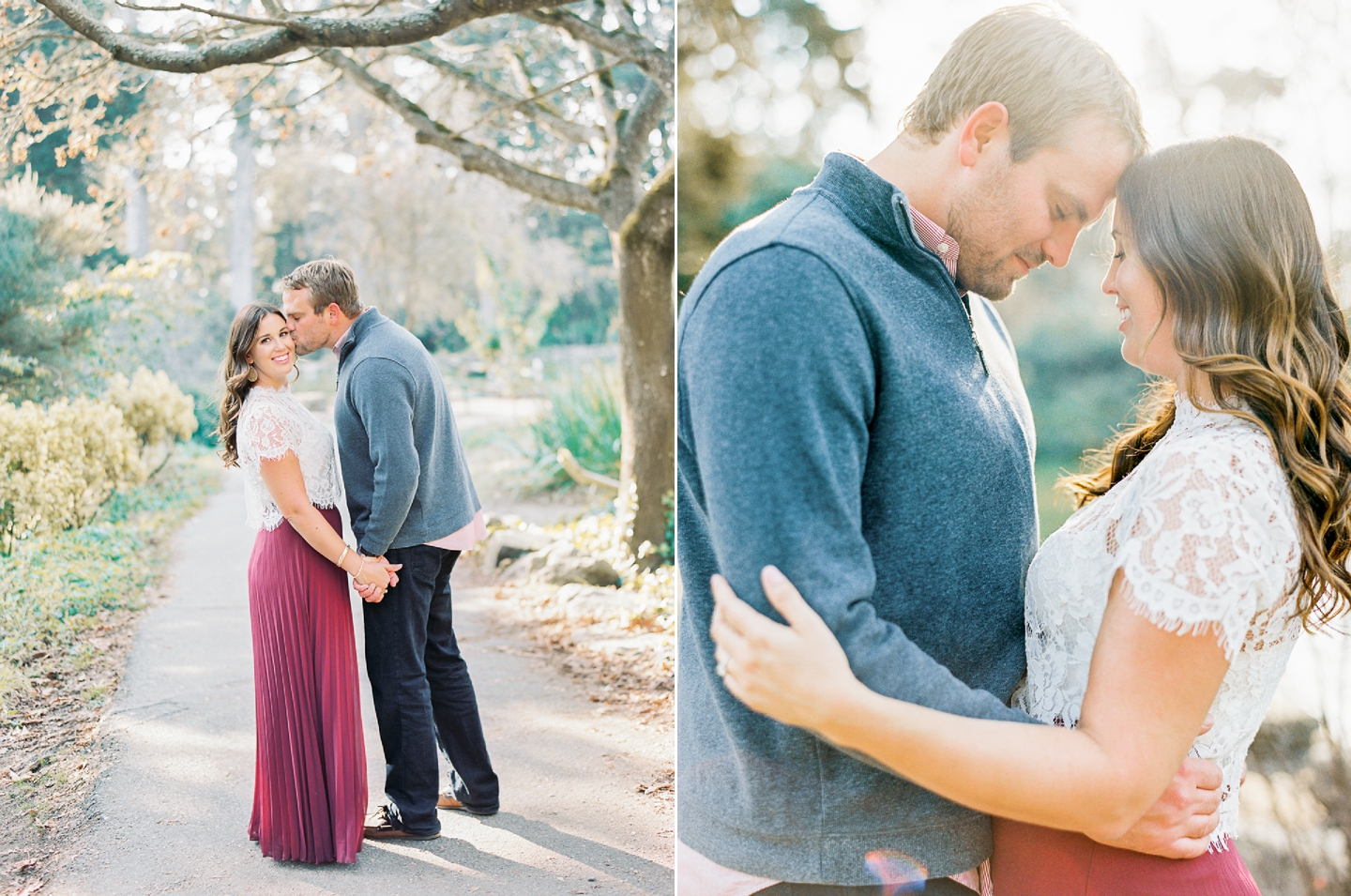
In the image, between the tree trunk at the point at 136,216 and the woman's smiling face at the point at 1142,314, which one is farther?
the tree trunk at the point at 136,216

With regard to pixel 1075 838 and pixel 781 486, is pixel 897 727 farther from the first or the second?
pixel 1075 838

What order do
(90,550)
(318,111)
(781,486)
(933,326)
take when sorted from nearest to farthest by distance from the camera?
(781,486) < (933,326) < (90,550) < (318,111)

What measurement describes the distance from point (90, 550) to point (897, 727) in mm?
2642

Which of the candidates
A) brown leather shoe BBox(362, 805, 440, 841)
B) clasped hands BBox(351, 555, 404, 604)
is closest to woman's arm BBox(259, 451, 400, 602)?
clasped hands BBox(351, 555, 404, 604)

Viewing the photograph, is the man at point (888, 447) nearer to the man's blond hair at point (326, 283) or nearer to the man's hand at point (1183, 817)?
the man's hand at point (1183, 817)

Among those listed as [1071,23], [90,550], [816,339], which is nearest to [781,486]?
[816,339]

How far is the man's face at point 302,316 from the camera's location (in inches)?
98.8

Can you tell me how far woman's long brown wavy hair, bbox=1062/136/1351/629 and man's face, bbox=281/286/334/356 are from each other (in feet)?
6.70

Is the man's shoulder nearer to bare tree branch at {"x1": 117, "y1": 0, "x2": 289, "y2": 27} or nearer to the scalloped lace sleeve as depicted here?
bare tree branch at {"x1": 117, "y1": 0, "x2": 289, "y2": 27}

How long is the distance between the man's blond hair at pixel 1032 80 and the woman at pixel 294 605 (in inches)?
73.6

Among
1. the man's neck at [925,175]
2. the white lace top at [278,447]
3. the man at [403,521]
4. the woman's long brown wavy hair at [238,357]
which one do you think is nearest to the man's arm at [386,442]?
the man at [403,521]

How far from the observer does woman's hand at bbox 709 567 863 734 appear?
831mm

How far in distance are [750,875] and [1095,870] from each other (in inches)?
15.3

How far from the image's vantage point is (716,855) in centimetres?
105
